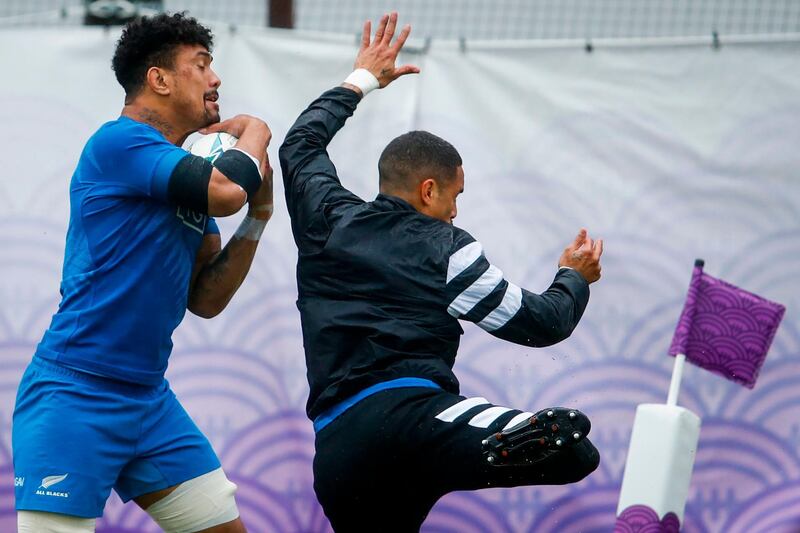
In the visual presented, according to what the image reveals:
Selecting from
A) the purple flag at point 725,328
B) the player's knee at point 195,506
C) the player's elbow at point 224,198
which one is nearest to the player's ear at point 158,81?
the player's elbow at point 224,198

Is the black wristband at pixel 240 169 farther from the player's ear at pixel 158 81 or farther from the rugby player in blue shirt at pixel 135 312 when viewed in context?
the player's ear at pixel 158 81

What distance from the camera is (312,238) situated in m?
3.75

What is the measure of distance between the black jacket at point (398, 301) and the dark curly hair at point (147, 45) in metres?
0.76

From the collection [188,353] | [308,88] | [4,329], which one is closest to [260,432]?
[188,353]

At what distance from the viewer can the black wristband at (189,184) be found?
3570mm

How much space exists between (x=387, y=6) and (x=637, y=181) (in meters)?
1.80

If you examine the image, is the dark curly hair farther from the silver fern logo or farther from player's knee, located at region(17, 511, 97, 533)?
player's knee, located at region(17, 511, 97, 533)

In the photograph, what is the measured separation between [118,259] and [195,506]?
0.84 meters

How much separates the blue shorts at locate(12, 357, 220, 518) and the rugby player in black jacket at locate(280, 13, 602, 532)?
1.72 feet

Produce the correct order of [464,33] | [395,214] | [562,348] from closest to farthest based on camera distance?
[395,214], [562,348], [464,33]

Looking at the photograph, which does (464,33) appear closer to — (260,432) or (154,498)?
(260,432)

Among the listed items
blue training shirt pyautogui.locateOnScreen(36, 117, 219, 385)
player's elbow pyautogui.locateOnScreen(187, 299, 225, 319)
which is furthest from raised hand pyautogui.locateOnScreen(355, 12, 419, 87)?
player's elbow pyautogui.locateOnScreen(187, 299, 225, 319)

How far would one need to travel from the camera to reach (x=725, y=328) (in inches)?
209

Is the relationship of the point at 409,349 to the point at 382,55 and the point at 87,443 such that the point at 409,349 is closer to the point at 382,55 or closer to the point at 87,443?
the point at 87,443
